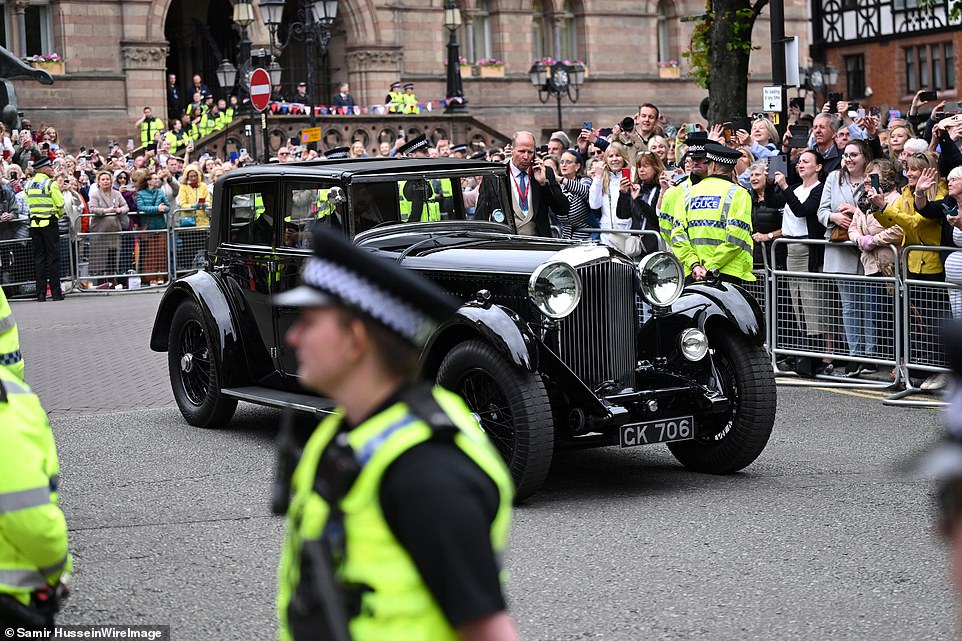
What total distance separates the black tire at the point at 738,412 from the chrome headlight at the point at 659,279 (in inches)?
15.7

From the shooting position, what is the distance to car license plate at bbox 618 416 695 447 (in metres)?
8.15

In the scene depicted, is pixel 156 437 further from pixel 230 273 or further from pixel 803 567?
pixel 803 567

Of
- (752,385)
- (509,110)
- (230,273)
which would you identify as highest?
(509,110)

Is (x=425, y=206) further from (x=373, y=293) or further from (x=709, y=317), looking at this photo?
(x=373, y=293)

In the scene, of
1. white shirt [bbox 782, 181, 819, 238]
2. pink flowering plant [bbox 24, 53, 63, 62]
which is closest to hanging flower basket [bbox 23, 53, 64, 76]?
pink flowering plant [bbox 24, 53, 63, 62]

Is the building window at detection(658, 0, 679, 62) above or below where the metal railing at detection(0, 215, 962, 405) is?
above

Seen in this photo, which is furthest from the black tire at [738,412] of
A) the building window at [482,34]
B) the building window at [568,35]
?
the building window at [568,35]

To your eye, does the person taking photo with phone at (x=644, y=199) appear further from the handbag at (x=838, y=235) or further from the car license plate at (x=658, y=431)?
the car license plate at (x=658, y=431)

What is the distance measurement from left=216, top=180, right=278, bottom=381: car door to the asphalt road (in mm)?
656

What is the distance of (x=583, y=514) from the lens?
313 inches

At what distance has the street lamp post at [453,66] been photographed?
42.2m

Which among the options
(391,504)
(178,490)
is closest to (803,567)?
(178,490)

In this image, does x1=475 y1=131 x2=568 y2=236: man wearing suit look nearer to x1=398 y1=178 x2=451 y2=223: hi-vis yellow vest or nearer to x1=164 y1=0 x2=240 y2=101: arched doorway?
x1=398 y1=178 x2=451 y2=223: hi-vis yellow vest

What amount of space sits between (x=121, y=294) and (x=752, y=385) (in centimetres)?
1595
